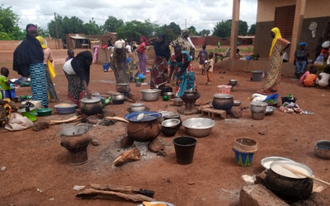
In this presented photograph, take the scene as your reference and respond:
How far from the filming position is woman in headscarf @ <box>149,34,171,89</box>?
24.2 feet

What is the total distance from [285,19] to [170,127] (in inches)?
448

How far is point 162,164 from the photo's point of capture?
12.0ft

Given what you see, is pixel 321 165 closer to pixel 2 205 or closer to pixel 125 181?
pixel 125 181

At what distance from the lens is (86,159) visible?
12.5 feet

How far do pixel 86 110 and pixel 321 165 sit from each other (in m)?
4.45

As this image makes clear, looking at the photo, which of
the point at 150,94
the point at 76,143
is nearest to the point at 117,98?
the point at 150,94

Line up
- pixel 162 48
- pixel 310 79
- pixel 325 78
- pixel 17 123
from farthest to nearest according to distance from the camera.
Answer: pixel 310 79 < pixel 325 78 < pixel 162 48 < pixel 17 123

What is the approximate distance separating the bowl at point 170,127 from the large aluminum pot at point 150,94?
240cm

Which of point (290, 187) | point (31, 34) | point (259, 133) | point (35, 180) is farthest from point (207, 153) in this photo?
point (31, 34)

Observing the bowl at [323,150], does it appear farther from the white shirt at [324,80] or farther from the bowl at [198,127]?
the white shirt at [324,80]

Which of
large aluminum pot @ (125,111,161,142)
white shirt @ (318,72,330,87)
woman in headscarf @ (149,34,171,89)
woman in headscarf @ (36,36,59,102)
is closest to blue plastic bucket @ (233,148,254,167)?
large aluminum pot @ (125,111,161,142)

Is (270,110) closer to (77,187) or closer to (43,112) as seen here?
(77,187)

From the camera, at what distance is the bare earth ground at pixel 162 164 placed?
2.97m

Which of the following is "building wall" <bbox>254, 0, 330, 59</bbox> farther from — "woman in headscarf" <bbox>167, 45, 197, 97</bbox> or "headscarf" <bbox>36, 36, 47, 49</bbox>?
"headscarf" <bbox>36, 36, 47, 49</bbox>
